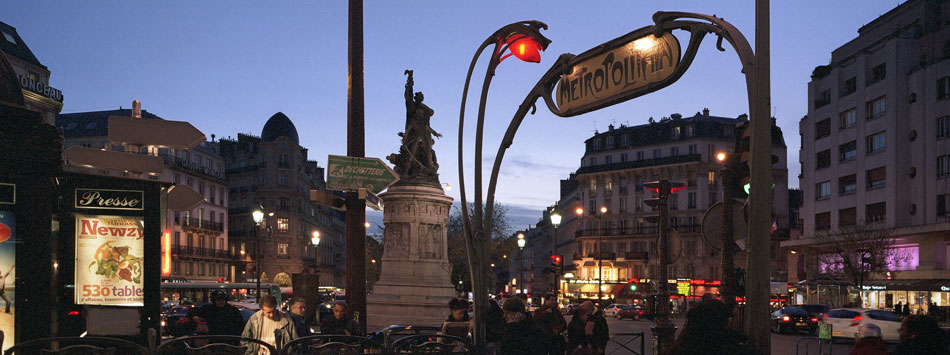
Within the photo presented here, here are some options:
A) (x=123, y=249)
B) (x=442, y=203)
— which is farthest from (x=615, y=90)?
(x=442, y=203)

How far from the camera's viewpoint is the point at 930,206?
165 ft

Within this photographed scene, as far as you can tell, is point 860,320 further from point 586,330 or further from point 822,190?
point 822,190

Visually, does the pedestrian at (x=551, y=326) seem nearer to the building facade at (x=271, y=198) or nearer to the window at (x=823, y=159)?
the window at (x=823, y=159)

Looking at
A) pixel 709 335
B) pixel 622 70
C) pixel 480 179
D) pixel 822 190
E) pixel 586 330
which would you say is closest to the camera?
pixel 709 335

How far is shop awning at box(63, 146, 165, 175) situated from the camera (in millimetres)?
10250

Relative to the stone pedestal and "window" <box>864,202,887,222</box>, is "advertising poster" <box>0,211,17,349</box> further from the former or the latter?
"window" <box>864,202,887,222</box>

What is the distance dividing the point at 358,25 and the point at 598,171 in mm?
86031

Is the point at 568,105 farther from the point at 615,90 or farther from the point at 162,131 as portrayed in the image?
the point at 162,131

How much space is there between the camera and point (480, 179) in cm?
849

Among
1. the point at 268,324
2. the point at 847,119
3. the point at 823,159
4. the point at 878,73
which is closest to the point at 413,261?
the point at 268,324

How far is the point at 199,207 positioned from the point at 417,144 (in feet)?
186

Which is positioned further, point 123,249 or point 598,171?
point 598,171

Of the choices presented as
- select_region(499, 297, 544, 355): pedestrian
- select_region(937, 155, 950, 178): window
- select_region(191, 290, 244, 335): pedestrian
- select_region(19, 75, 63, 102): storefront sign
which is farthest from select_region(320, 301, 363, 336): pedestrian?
select_region(937, 155, 950, 178): window

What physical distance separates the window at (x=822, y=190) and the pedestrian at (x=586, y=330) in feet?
172
